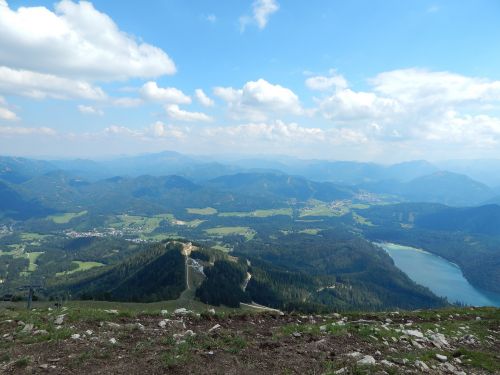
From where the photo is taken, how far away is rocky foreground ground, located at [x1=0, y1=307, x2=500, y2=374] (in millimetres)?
16906

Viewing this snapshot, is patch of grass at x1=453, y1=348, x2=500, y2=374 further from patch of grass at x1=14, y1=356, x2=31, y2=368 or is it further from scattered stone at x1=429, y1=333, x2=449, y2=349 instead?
patch of grass at x1=14, y1=356, x2=31, y2=368

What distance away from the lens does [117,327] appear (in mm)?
22953

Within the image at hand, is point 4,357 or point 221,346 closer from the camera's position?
point 4,357

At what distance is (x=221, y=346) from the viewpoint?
19.6 meters

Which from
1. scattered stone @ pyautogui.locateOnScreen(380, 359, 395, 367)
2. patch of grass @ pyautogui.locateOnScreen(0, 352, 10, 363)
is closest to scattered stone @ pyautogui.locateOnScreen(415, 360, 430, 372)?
scattered stone @ pyautogui.locateOnScreen(380, 359, 395, 367)

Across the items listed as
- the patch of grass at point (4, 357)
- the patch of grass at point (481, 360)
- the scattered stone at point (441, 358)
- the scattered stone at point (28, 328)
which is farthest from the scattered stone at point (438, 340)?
the scattered stone at point (28, 328)

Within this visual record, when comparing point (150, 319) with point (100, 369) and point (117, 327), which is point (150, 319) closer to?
point (117, 327)

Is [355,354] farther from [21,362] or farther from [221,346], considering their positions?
[21,362]

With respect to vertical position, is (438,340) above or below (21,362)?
below

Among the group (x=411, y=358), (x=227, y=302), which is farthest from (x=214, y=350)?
(x=227, y=302)

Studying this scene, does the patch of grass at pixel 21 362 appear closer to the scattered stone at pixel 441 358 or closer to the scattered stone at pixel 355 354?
the scattered stone at pixel 355 354

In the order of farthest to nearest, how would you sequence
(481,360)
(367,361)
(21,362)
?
(481,360) → (367,361) → (21,362)

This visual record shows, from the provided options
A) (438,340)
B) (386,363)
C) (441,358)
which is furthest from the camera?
(438,340)

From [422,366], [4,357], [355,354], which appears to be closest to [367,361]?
[355,354]
